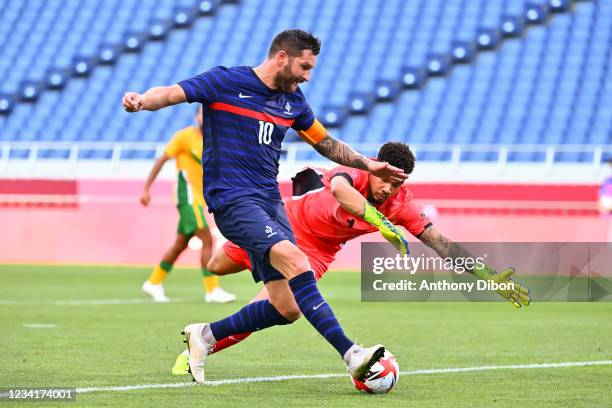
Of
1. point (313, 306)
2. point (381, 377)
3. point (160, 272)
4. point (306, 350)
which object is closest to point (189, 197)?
point (160, 272)

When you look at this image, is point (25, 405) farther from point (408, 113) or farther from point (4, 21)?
point (4, 21)

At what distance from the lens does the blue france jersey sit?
682 cm

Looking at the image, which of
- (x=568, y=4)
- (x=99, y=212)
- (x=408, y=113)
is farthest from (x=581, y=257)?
(x=568, y=4)

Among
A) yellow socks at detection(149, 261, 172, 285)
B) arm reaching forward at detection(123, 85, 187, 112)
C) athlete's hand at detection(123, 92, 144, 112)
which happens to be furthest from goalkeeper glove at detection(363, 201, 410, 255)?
yellow socks at detection(149, 261, 172, 285)

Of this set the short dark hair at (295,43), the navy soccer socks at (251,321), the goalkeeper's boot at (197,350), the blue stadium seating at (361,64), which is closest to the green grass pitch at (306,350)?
the goalkeeper's boot at (197,350)

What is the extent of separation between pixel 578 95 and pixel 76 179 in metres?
10.3

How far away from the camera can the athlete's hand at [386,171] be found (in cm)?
692

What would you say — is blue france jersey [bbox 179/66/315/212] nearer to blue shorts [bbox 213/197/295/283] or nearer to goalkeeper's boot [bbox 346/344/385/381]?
blue shorts [bbox 213/197/295/283]

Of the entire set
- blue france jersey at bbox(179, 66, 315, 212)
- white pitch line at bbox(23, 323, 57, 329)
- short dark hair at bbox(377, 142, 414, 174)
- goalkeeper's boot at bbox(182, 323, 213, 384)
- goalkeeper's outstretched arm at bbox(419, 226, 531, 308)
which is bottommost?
white pitch line at bbox(23, 323, 57, 329)

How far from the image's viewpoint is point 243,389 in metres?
6.75

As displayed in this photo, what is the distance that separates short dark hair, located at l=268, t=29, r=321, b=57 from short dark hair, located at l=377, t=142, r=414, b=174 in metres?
1.00

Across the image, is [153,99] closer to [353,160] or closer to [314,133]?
[314,133]

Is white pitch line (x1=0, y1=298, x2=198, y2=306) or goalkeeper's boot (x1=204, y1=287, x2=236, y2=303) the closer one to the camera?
white pitch line (x1=0, y1=298, x2=198, y2=306)

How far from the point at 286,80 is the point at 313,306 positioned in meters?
1.28
